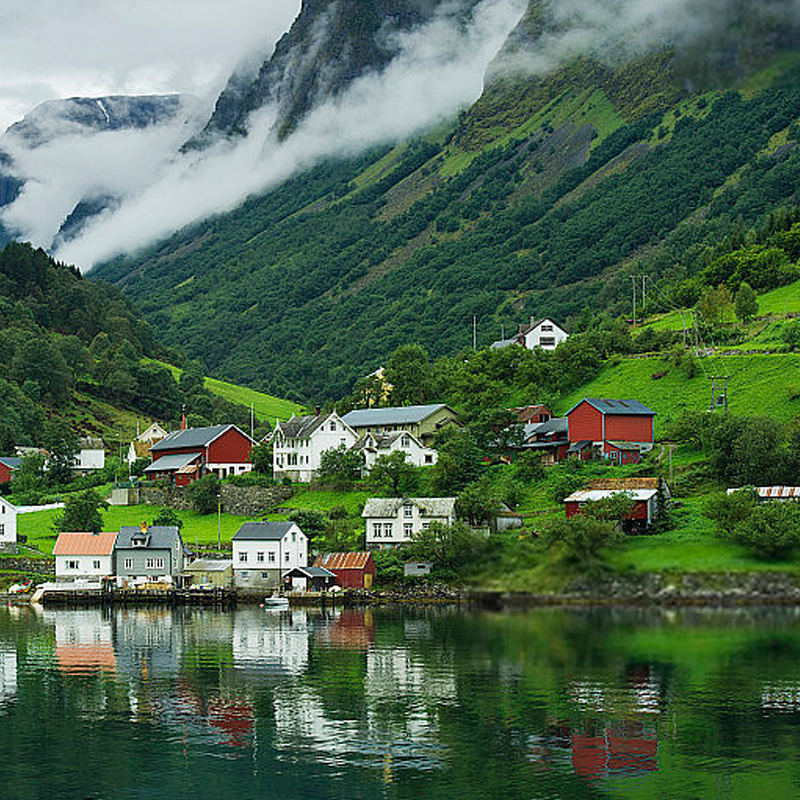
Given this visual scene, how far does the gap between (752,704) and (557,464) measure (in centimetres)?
5613

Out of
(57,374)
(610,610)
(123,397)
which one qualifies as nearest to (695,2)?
(610,610)

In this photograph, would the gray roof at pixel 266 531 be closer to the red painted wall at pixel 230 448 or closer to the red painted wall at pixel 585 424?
the red painted wall at pixel 585 424

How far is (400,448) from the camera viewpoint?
111375 mm

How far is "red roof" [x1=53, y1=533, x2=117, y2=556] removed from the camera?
9369cm

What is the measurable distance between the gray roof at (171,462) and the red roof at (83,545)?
91.7 feet

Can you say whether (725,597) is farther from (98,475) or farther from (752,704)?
(98,475)

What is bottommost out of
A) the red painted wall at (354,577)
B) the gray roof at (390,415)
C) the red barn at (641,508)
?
the red painted wall at (354,577)

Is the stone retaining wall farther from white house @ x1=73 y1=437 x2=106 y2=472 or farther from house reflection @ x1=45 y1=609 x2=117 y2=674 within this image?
white house @ x1=73 y1=437 x2=106 y2=472

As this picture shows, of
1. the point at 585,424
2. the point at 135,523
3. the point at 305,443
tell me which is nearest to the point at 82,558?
the point at 135,523

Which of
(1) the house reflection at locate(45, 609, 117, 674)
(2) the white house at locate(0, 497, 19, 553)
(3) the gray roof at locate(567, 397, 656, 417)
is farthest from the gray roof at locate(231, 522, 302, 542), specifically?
(3) the gray roof at locate(567, 397, 656, 417)

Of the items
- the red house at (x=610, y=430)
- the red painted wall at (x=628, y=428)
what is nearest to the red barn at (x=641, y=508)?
the red house at (x=610, y=430)

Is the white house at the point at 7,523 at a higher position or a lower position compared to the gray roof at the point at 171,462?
lower

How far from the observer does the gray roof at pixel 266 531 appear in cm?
8994

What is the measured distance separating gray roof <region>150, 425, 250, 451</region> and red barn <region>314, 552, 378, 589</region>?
132ft
